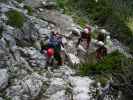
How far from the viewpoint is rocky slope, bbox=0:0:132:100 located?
1279 centimetres

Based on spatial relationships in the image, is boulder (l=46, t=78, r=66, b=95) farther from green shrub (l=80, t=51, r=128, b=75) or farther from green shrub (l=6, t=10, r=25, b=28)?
green shrub (l=6, t=10, r=25, b=28)

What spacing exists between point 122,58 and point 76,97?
3.52 metres

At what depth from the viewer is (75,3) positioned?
25.5m

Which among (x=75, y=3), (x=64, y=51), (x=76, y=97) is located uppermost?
(x=75, y=3)

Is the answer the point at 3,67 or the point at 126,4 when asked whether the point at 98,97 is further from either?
the point at 126,4

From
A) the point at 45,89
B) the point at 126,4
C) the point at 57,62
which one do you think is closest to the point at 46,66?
the point at 57,62

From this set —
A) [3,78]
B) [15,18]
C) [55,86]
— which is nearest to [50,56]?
[55,86]

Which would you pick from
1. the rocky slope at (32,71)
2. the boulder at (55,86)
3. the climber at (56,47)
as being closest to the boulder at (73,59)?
the rocky slope at (32,71)

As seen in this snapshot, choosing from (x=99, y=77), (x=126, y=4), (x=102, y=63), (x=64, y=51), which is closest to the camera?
(x=99, y=77)

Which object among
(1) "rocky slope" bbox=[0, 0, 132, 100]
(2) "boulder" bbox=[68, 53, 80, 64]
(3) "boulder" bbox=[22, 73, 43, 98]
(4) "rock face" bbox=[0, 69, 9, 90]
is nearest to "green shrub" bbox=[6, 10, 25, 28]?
(1) "rocky slope" bbox=[0, 0, 132, 100]

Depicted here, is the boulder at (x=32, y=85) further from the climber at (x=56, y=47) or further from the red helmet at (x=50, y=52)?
the climber at (x=56, y=47)

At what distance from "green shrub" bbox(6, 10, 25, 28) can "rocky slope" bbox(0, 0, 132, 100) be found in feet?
0.49

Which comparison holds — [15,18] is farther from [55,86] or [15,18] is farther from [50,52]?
[55,86]

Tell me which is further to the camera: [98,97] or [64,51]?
[64,51]
